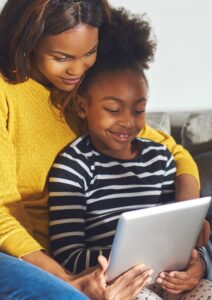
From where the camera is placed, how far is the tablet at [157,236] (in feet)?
3.59

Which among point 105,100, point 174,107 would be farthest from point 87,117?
point 174,107

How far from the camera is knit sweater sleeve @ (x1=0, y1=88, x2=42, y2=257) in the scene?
1.24 metres

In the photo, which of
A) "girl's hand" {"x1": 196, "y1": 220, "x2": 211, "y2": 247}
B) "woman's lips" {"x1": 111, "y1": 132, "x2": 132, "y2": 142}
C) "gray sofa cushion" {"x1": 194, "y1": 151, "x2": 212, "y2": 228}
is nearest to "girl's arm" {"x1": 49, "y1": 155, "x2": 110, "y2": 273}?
"woman's lips" {"x1": 111, "y1": 132, "x2": 132, "y2": 142}

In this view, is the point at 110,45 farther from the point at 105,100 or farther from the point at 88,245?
the point at 88,245

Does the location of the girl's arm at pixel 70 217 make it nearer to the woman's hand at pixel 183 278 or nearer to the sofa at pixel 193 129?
the woman's hand at pixel 183 278

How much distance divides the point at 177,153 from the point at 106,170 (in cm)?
25

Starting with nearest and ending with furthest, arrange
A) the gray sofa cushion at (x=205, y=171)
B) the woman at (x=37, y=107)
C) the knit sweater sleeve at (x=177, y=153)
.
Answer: the woman at (x=37, y=107) < the knit sweater sleeve at (x=177, y=153) < the gray sofa cushion at (x=205, y=171)

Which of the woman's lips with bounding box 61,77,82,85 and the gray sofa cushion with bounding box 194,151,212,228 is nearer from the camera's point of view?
the woman's lips with bounding box 61,77,82,85

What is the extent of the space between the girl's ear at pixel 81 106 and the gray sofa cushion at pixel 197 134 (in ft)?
1.52

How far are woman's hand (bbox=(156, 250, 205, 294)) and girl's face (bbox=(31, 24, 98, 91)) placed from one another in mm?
481

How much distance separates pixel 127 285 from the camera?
1185 mm

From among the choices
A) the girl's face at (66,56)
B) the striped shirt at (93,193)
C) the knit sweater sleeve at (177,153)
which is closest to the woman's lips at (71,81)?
the girl's face at (66,56)

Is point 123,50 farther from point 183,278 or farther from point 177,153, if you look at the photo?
point 183,278

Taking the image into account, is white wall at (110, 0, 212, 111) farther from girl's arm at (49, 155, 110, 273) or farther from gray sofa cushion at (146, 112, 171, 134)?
girl's arm at (49, 155, 110, 273)
